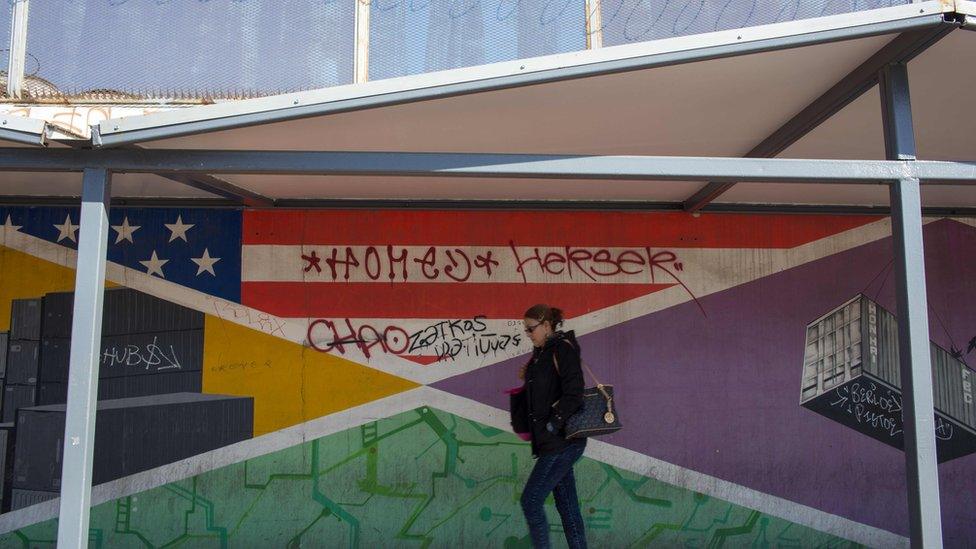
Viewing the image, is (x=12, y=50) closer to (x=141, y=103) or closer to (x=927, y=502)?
(x=141, y=103)

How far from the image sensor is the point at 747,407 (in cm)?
567

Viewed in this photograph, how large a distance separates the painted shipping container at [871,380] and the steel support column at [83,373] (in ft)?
15.2

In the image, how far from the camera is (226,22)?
474cm

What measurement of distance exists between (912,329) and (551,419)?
5.81 feet

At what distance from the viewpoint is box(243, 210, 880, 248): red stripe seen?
18.8ft

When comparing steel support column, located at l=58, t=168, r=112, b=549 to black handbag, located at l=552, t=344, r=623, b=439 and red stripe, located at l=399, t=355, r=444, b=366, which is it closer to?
black handbag, located at l=552, t=344, r=623, b=439

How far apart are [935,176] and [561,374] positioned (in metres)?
2.02

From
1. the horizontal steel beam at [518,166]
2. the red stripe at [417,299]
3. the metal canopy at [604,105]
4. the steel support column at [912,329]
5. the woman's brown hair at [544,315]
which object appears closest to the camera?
the metal canopy at [604,105]

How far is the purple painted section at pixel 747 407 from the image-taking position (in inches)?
221

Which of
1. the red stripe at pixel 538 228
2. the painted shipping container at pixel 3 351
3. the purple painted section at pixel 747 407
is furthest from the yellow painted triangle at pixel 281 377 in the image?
the painted shipping container at pixel 3 351

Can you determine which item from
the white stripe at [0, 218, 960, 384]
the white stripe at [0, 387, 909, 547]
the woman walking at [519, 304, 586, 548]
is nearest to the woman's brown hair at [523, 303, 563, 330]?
the woman walking at [519, 304, 586, 548]

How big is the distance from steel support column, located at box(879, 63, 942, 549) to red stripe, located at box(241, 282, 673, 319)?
7.80 ft

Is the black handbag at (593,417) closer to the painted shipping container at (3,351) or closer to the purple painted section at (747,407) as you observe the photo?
the purple painted section at (747,407)

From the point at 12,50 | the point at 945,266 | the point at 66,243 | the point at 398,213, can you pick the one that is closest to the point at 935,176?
the point at 945,266
